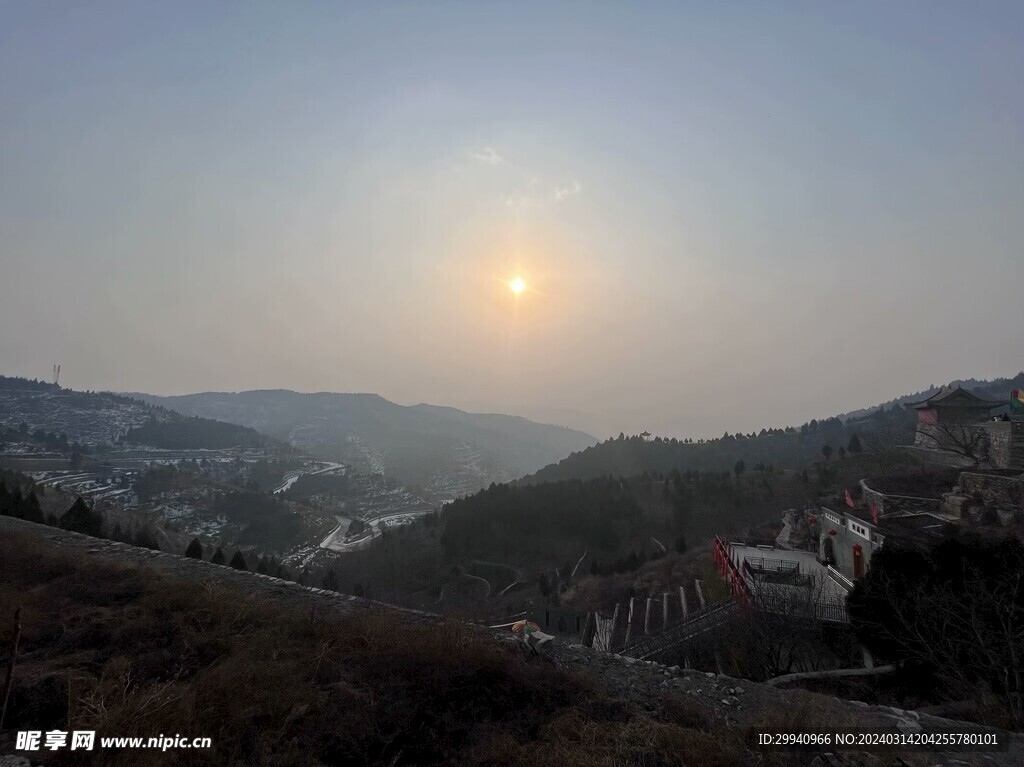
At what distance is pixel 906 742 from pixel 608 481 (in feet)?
179

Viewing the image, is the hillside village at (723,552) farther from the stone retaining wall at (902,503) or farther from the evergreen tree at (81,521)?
the evergreen tree at (81,521)

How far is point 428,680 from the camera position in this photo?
16.5 ft

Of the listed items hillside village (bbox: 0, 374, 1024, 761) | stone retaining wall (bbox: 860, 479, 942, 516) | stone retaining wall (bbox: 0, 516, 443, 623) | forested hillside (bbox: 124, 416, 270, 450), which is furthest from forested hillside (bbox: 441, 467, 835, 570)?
forested hillside (bbox: 124, 416, 270, 450)

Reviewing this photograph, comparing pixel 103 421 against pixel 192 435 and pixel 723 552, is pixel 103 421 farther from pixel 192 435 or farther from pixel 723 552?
pixel 723 552

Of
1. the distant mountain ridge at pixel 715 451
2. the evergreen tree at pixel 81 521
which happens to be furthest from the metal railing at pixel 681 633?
the distant mountain ridge at pixel 715 451

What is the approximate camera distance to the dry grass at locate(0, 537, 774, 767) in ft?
13.3

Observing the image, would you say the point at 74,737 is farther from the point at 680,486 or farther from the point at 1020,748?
the point at 680,486

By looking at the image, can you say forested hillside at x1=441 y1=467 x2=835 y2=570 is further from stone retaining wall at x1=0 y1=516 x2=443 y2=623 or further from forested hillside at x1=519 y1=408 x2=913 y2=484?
stone retaining wall at x1=0 y1=516 x2=443 y2=623

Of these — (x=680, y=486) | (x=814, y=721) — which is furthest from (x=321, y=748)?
(x=680, y=486)

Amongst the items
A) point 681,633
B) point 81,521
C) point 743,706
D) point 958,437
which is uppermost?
point 958,437

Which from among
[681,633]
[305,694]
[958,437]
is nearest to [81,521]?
[305,694]

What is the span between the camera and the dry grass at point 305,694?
404 cm

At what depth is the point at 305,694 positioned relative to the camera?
182 inches

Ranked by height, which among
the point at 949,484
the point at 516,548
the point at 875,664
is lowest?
the point at 516,548
